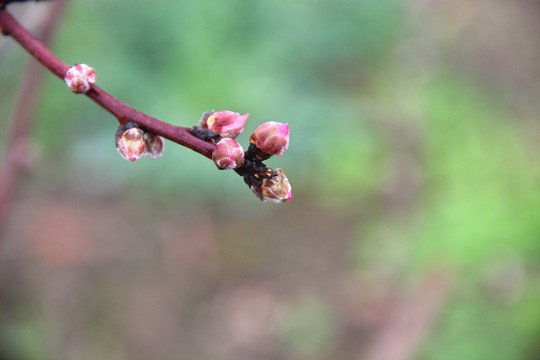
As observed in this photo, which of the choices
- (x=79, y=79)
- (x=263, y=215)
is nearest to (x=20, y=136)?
(x=79, y=79)

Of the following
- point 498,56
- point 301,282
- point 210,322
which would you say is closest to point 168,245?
point 210,322

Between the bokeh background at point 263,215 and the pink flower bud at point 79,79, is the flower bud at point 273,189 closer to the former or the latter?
the pink flower bud at point 79,79

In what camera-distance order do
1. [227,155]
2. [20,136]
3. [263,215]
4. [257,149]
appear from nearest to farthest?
1. [227,155]
2. [257,149]
3. [20,136]
4. [263,215]

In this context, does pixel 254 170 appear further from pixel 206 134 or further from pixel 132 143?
pixel 132 143

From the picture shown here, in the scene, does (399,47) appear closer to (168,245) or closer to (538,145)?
(538,145)

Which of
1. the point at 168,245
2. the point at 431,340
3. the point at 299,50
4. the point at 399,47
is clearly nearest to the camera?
the point at 431,340

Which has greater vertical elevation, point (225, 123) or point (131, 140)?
point (225, 123)
